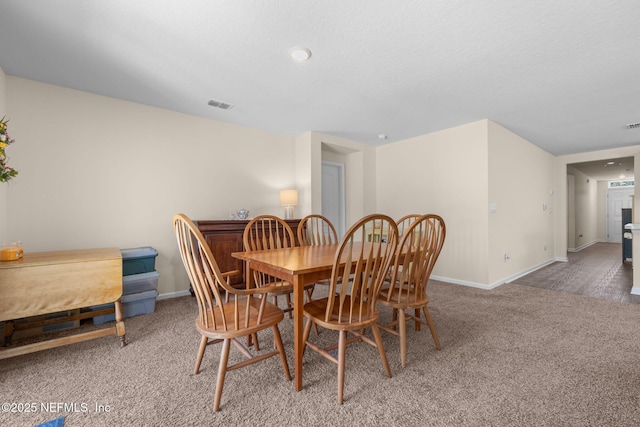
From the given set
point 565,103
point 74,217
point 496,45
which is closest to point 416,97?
point 496,45

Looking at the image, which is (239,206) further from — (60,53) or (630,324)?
(630,324)

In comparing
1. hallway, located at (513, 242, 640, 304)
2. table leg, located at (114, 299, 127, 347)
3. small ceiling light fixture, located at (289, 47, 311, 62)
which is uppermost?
small ceiling light fixture, located at (289, 47, 311, 62)

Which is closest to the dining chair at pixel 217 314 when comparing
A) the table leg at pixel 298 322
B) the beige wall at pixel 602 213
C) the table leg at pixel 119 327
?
the table leg at pixel 298 322

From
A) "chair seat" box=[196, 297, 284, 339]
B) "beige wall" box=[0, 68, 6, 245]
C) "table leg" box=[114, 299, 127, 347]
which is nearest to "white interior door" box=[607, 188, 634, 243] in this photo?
"chair seat" box=[196, 297, 284, 339]

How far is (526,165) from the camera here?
15.6ft

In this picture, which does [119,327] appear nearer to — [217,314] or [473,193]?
[217,314]

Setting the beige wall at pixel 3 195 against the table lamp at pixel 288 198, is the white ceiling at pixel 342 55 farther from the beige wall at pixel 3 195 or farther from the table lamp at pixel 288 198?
the table lamp at pixel 288 198

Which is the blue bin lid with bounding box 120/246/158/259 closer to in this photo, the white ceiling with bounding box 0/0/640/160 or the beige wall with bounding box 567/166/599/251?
the white ceiling with bounding box 0/0/640/160

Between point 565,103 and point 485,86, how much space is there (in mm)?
1256

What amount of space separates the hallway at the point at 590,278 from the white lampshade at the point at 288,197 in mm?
3472

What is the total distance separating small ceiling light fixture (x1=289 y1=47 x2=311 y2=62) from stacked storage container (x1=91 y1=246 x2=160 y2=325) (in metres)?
2.38

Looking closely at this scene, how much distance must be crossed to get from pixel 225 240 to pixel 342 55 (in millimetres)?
2323

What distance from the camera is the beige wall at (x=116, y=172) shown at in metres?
2.65

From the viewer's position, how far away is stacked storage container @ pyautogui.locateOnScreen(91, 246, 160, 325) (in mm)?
2721
